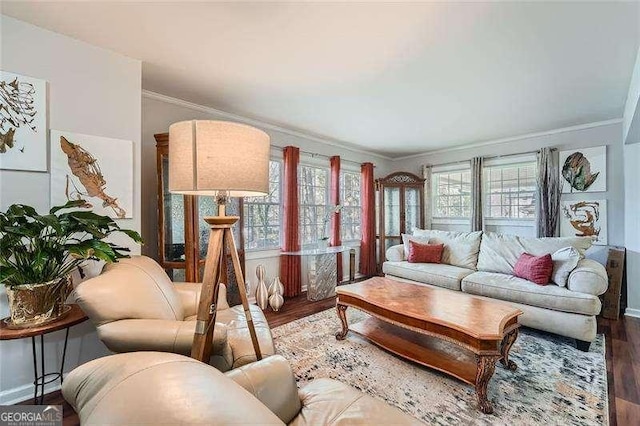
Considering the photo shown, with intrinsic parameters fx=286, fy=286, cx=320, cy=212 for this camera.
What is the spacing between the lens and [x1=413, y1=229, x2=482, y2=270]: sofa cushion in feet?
12.4

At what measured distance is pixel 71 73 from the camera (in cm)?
204

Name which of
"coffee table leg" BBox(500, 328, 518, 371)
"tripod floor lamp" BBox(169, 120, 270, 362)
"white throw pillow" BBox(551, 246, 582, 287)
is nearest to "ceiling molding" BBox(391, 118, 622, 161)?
"white throw pillow" BBox(551, 246, 582, 287)

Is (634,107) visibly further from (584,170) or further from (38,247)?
(38,247)

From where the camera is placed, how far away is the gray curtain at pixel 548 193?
3957 mm

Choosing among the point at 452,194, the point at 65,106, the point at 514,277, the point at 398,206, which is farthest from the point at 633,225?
the point at 65,106

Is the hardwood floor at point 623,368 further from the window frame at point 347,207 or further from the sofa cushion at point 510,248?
the window frame at point 347,207

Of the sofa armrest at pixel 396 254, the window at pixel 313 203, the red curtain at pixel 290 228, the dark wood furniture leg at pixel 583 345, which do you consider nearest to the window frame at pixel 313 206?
the window at pixel 313 203

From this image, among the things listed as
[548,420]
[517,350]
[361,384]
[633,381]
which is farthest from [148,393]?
[633,381]

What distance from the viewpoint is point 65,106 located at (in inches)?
79.3

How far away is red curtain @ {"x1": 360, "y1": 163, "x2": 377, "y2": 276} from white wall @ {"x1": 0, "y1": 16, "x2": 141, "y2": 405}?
145 inches

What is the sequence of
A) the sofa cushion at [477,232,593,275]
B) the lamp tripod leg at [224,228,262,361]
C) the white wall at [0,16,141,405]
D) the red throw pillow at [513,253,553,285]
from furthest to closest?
the sofa cushion at [477,232,593,275] → the red throw pillow at [513,253,553,285] → the white wall at [0,16,141,405] → the lamp tripod leg at [224,228,262,361]

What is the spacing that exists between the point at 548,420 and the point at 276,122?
3.72 m

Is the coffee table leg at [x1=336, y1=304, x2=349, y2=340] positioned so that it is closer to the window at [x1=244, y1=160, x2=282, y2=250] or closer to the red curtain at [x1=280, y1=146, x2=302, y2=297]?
the red curtain at [x1=280, y1=146, x2=302, y2=297]

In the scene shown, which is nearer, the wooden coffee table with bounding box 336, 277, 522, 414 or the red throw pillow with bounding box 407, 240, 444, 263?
the wooden coffee table with bounding box 336, 277, 522, 414
